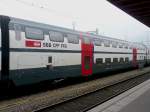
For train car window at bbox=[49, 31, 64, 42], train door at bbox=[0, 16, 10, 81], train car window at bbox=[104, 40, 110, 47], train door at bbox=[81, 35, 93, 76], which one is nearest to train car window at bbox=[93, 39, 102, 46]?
train door at bbox=[81, 35, 93, 76]

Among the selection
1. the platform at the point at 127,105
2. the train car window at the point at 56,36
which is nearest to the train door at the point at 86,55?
the train car window at the point at 56,36

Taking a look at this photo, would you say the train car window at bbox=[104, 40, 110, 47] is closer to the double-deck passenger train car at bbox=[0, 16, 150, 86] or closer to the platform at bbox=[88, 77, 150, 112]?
the double-deck passenger train car at bbox=[0, 16, 150, 86]

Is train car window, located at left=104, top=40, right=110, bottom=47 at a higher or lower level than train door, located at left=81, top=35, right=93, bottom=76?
higher

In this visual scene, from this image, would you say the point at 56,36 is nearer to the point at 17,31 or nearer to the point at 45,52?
the point at 45,52

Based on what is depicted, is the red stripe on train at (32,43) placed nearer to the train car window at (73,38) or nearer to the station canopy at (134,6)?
the train car window at (73,38)

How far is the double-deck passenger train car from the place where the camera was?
10891 mm

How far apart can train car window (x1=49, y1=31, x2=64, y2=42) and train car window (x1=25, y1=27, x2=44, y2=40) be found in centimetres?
82

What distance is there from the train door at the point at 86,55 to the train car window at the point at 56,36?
8.12 feet

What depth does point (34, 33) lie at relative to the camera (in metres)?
12.5

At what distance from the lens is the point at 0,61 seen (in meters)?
10.4

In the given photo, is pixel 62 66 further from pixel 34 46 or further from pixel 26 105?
pixel 26 105

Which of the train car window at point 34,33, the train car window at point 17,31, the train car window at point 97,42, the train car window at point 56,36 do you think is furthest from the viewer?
the train car window at point 97,42

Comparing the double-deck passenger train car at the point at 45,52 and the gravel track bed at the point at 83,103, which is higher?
the double-deck passenger train car at the point at 45,52

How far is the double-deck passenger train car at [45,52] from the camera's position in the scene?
10.9 meters
